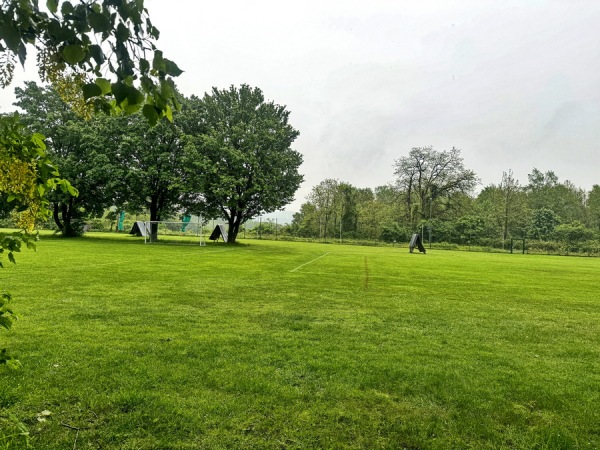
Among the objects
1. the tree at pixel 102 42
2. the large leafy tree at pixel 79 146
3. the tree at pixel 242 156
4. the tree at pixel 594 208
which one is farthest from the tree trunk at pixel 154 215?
the tree at pixel 594 208

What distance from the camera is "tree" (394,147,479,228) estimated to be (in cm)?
5353

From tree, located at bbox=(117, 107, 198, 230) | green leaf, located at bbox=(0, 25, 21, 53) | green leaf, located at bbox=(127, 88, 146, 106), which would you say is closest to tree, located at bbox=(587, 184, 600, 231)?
tree, located at bbox=(117, 107, 198, 230)

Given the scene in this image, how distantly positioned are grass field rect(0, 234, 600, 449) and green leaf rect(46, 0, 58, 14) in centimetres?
251

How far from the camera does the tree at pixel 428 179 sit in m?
53.5

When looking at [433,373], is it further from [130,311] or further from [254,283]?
[254,283]

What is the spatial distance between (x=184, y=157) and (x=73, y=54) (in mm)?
25821

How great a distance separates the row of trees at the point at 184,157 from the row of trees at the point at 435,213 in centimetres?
2890

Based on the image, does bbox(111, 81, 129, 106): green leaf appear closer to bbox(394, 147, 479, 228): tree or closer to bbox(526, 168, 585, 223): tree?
bbox(394, 147, 479, 228): tree

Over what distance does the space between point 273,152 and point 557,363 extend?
24.2 meters

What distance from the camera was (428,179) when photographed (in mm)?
55531

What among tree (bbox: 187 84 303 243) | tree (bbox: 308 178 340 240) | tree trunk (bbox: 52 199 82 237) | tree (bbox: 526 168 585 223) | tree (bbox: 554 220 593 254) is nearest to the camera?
tree (bbox: 187 84 303 243)

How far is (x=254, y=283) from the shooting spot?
9648 millimetres

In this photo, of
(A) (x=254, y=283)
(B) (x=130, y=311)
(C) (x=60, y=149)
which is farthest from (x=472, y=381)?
(C) (x=60, y=149)

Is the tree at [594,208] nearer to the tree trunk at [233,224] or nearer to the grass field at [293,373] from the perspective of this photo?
the tree trunk at [233,224]
